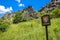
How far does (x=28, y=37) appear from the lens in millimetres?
13125

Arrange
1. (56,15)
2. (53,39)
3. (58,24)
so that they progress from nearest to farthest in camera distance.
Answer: (53,39) → (58,24) → (56,15)

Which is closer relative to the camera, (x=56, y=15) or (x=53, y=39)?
(x=53, y=39)

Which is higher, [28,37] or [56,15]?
[56,15]

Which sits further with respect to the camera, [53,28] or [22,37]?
[53,28]

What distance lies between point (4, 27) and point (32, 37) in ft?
18.8

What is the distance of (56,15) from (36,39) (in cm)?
1069

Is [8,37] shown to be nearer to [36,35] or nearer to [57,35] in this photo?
[36,35]

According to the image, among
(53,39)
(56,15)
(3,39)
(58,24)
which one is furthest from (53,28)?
(56,15)

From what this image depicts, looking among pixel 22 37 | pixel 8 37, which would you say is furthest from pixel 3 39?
pixel 22 37

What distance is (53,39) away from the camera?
12.2 m

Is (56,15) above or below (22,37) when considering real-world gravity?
above

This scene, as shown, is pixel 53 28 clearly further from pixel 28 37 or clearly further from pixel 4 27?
pixel 4 27

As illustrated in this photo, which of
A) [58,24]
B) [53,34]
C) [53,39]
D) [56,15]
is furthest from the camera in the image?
[56,15]

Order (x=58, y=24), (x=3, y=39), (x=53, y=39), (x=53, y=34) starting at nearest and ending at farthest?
(x=53, y=39), (x=53, y=34), (x=3, y=39), (x=58, y=24)
